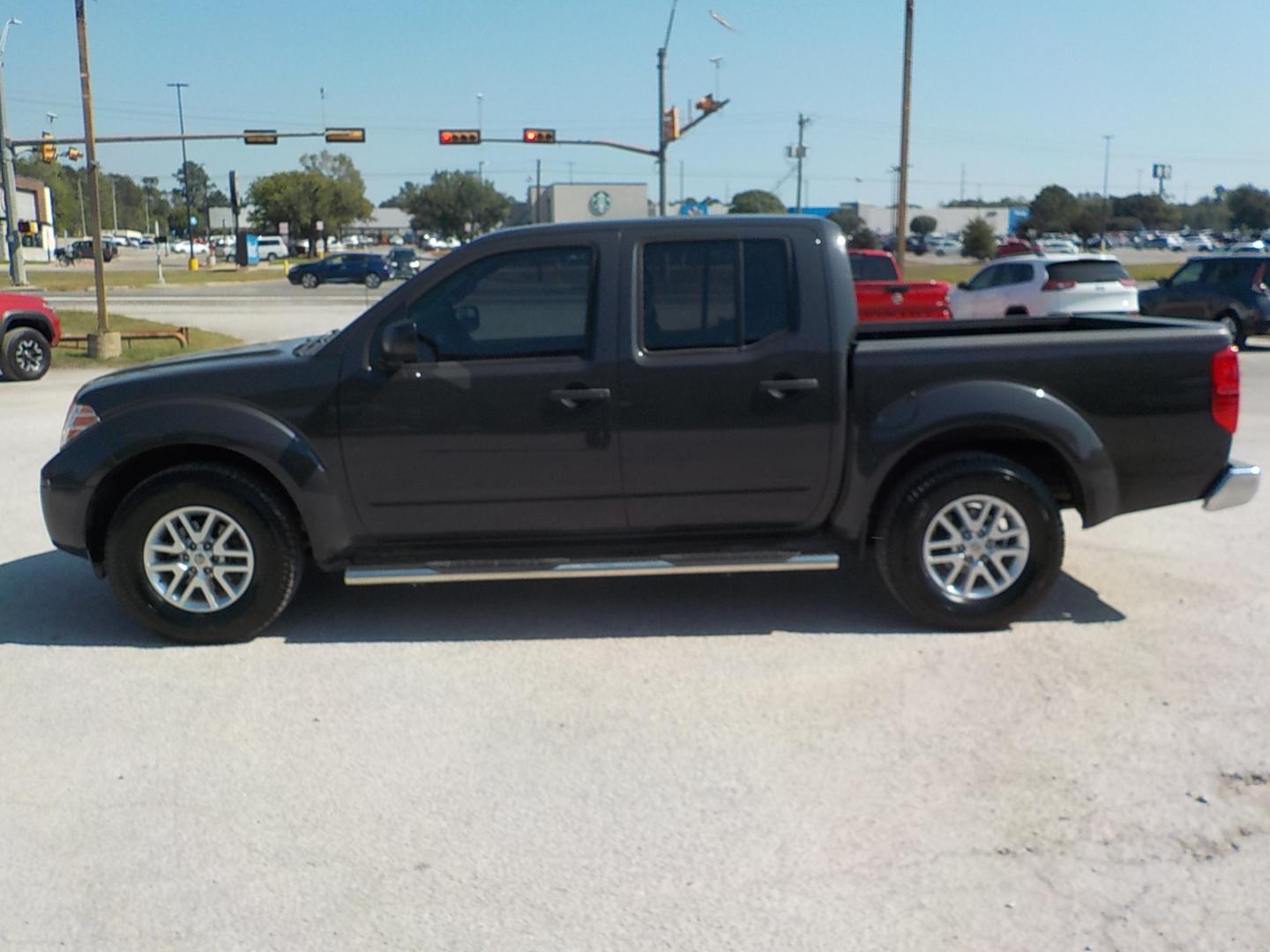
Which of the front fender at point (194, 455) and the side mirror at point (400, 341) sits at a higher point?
the side mirror at point (400, 341)

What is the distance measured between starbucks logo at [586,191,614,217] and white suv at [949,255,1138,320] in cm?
2972

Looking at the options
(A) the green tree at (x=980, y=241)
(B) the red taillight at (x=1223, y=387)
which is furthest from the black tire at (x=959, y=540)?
(A) the green tree at (x=980, y=241)

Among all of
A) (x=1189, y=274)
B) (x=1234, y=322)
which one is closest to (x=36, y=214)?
(x=1189, y=274)

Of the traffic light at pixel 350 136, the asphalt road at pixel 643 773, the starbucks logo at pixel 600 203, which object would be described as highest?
the traffic light at pixel 350 136

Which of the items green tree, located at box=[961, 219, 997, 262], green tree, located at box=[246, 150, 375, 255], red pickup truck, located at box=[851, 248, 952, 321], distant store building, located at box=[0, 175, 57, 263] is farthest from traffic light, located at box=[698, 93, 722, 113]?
distant store building, located at box=[0, 175, 57, 263]

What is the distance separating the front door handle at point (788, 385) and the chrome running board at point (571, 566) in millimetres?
744

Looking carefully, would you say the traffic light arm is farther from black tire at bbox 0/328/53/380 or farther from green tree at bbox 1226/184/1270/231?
green tree at bbox 1226/184/1270/231

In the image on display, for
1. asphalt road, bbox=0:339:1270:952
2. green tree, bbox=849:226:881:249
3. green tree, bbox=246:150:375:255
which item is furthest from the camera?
green tree, bbox=246:150:375:255

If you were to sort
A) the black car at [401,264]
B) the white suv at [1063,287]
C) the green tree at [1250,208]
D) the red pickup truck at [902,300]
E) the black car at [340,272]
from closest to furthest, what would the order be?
the red pickup truck at [902,300]
the white suv at [1063,287]
the black car at [401,264]
the black car at [340,272]
the green tree at [1250,208]

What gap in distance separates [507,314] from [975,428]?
219cm

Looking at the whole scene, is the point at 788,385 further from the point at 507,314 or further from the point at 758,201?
the point at 758,201

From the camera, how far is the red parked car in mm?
17516

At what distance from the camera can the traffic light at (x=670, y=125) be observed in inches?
1611

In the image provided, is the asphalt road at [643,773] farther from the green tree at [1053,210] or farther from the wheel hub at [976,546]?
the green tree at [1053,210]
